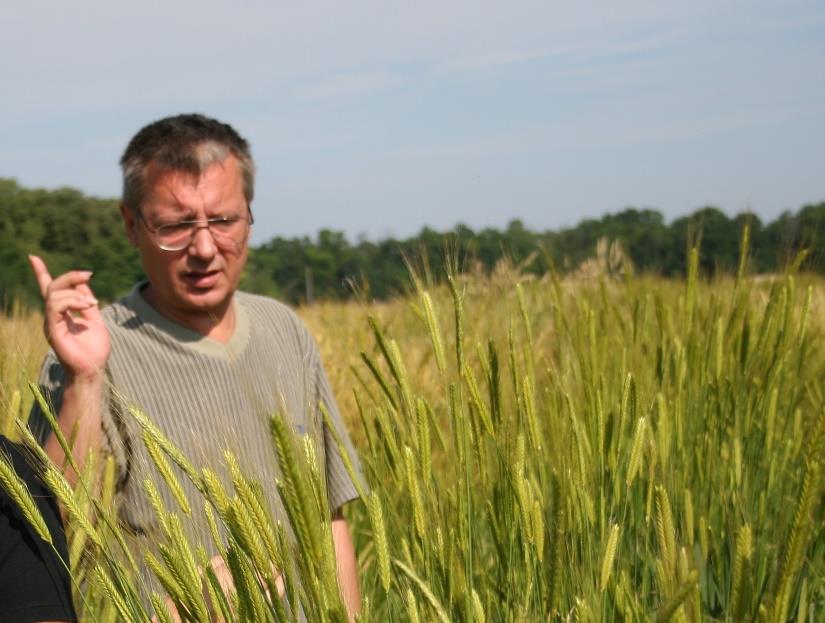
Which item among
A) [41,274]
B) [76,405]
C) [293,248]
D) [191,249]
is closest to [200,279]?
[191,249]

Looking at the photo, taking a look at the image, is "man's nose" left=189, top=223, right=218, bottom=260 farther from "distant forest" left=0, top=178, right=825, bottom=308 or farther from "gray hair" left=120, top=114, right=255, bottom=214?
"distant forest" left=0, top=178, right=825, bottom=308

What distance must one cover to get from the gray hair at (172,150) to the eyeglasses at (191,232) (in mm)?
83

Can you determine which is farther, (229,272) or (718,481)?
(229,272)

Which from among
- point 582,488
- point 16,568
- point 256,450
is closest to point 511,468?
point 582,488

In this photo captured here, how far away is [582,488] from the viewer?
142 centimetres

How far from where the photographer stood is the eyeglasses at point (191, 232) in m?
2.36

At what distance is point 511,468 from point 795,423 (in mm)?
1287

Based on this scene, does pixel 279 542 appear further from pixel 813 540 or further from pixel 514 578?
pixel 813 540

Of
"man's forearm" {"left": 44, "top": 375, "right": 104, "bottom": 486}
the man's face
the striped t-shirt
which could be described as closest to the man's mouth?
the man's face

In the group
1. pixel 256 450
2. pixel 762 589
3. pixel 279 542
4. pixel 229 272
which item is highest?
pixel 229 272

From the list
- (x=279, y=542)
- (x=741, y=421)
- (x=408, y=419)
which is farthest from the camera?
(x=741, y=421)

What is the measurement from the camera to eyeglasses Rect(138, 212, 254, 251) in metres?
2.36

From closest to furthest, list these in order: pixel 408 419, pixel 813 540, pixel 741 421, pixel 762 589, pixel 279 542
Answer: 1. pixel 279 542
2. pixel 408 419
3. pixel 762 589
4. pixel 813 540
5. pixel 741 421

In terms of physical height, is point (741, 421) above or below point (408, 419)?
below
